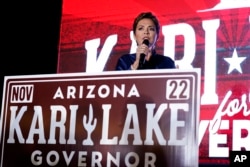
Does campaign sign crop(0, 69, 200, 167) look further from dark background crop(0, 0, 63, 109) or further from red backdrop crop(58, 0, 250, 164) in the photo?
Answer: dark background crop(0, 0, 63, 109)

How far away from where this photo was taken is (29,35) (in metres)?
2.72

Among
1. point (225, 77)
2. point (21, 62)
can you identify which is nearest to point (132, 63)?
point (225, 77)

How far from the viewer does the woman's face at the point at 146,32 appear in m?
2.22

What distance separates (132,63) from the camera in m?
2.19

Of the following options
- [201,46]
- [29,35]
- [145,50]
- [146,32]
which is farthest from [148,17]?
[29,35]

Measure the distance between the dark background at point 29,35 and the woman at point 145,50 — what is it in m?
0.58

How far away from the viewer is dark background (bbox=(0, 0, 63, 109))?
2.64m

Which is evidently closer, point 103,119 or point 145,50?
point 103,119

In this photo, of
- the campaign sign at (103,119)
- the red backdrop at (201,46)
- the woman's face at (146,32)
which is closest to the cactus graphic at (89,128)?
the campaign sign at (103,119)

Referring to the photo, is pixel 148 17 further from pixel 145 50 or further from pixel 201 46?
pixel 201 46

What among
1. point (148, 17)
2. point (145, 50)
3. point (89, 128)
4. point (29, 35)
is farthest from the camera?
point (29, 35)

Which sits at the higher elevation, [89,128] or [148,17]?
[148,17]

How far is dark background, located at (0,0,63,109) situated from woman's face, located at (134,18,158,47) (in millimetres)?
604

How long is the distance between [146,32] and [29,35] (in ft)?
2.94
